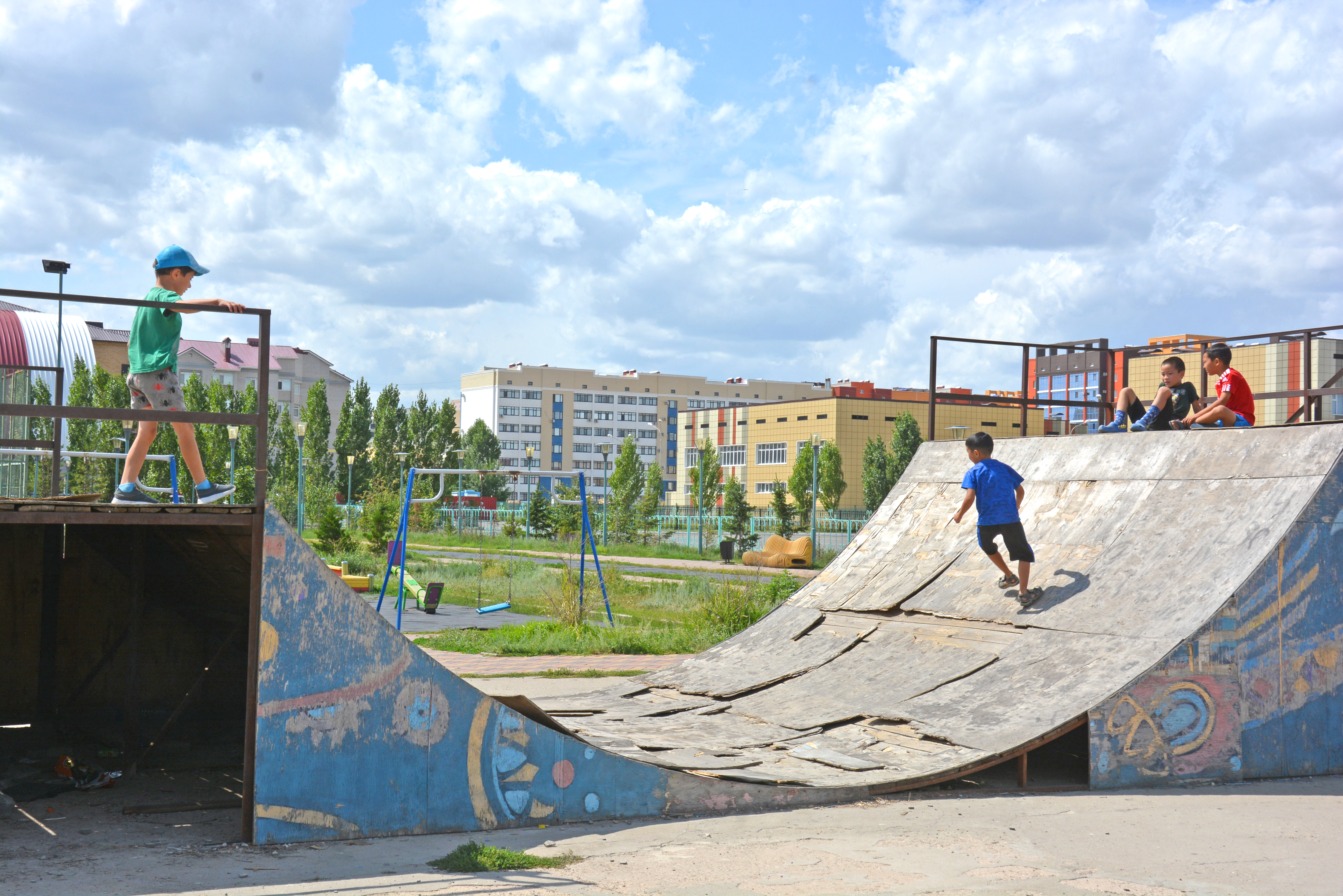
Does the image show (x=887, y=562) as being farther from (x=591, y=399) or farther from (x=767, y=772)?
(x=591, y=399)

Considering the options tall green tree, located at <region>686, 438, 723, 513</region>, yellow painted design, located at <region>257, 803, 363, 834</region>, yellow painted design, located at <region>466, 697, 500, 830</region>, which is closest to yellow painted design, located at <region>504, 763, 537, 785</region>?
yellow painted design, located at <region>466, 697, 500, 830</region>

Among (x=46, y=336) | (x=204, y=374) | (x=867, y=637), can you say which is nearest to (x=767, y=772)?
(x=867, y=637)

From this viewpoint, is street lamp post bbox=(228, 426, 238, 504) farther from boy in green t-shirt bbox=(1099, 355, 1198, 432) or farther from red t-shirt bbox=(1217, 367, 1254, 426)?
red t-shirt bbox=(1217, 367, 1254, 426)

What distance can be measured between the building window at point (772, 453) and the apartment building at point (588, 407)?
3702 centimetres

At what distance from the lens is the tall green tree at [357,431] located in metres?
62.5

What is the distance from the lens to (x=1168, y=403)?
35.8 ft

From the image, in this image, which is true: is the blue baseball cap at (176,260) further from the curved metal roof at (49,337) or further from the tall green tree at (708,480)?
the tall green tree at (708,480)

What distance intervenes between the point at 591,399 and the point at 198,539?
12729cm

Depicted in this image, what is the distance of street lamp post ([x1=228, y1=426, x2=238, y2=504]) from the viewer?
2832 centimetres

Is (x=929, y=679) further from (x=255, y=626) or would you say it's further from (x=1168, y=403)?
(x=255, y=626)

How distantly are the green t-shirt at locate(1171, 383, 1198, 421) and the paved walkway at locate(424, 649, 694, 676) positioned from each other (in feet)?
19.8

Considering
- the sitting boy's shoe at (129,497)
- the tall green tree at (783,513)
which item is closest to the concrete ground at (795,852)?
the sitting boy's shoe at (129,497)

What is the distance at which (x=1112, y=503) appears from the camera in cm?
977

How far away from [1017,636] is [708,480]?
58.4 meters
